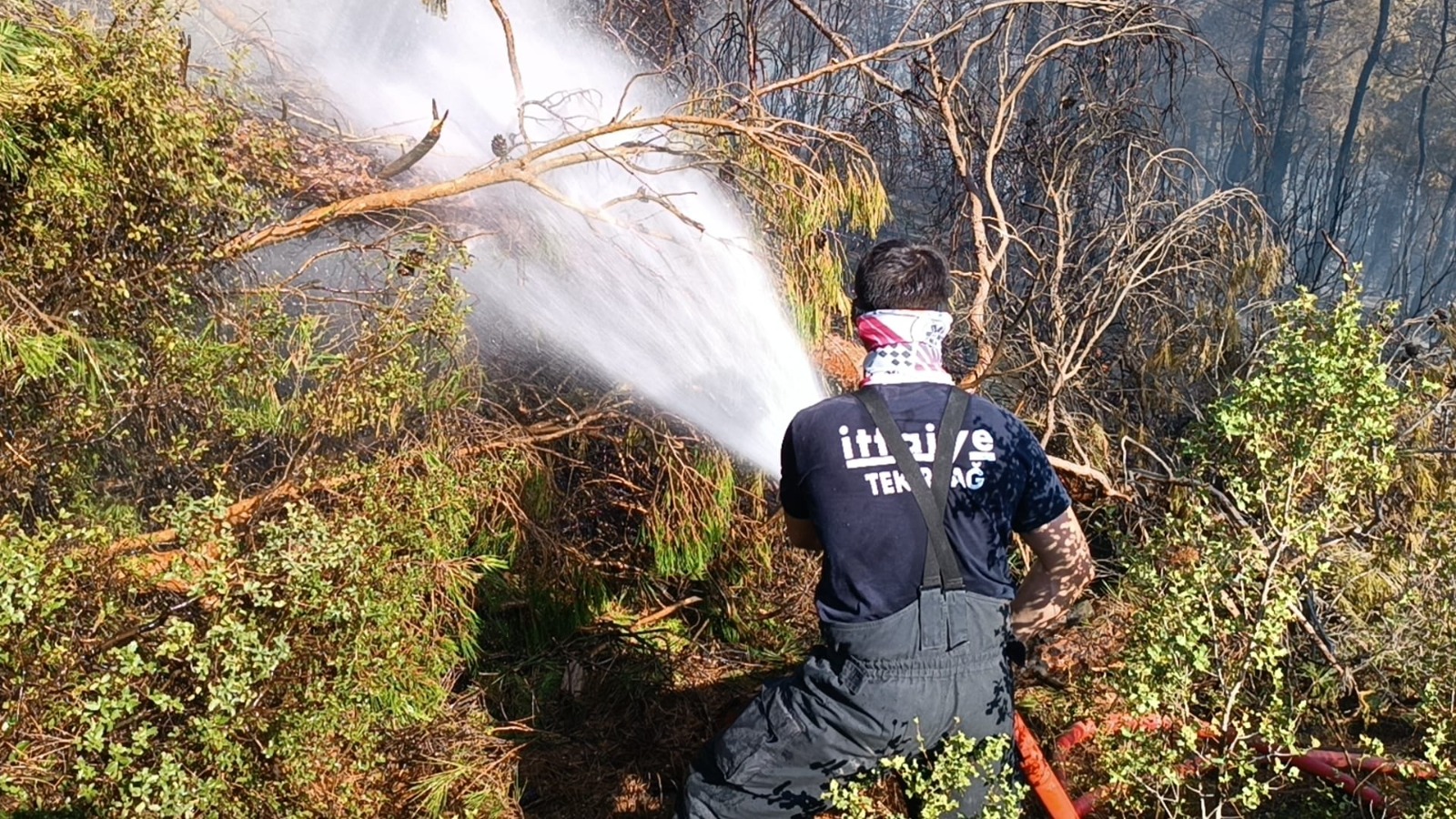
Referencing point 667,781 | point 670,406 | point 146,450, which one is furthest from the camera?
point 670,406

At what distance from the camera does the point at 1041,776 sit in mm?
2844

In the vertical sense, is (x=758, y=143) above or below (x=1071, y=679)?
above

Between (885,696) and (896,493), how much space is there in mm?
466

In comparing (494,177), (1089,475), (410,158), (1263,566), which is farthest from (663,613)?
(1263,566)

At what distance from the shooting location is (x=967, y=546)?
254cm

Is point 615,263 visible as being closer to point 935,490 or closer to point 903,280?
point 903,280

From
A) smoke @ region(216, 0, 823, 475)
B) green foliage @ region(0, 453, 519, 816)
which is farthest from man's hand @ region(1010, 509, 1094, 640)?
green foliage @ region(0, 453, 519, 816)

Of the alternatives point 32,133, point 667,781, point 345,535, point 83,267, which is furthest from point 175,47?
point 667,781

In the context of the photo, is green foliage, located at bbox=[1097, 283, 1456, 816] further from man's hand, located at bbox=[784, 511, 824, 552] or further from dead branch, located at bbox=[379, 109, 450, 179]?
dead branch, located at bbox=[379, 109, 450, 179]

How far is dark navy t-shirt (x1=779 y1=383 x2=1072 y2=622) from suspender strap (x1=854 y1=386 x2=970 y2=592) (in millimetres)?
15

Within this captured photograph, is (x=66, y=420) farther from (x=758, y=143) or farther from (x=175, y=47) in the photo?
(x=758, y=143)

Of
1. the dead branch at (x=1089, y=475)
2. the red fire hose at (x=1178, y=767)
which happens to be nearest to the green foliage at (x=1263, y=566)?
the red fire hose at (x=1178, y=767)

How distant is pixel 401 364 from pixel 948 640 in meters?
1.90

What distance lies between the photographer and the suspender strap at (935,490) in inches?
97.9
